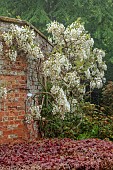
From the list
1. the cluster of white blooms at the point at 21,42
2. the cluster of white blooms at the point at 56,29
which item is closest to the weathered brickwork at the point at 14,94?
A: the cluster of white blooms at the point at 21,42

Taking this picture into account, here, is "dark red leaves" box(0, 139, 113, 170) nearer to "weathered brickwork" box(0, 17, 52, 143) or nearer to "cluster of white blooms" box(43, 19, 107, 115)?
"weathered brickwork" box(0, 17, 52, 143)

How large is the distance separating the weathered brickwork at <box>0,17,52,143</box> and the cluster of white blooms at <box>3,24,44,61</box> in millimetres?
119

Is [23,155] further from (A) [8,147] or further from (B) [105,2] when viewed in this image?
(B) [105,2]

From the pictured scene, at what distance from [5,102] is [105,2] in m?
9.78

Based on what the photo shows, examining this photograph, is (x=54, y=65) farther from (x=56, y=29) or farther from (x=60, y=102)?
(x=56, y=29)

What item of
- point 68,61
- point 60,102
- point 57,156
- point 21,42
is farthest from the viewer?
point 68,61

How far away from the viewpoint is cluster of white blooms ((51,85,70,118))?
6.96 m

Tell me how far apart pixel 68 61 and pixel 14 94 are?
1580 millimetres

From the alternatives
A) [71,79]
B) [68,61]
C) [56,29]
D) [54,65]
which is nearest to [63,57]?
[54,65]

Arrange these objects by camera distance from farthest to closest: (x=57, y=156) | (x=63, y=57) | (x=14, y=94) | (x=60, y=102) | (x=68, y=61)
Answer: (x=68, y=61) → (x=63, y=57) → (x=60, y=102) → (x=14, y=94) → (x=57, y=156)

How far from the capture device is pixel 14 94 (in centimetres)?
656

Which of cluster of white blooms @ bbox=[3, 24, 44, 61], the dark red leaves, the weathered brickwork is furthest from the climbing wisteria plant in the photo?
the dark red leaves

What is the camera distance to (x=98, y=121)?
8.42 m

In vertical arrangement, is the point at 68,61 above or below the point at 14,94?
above
